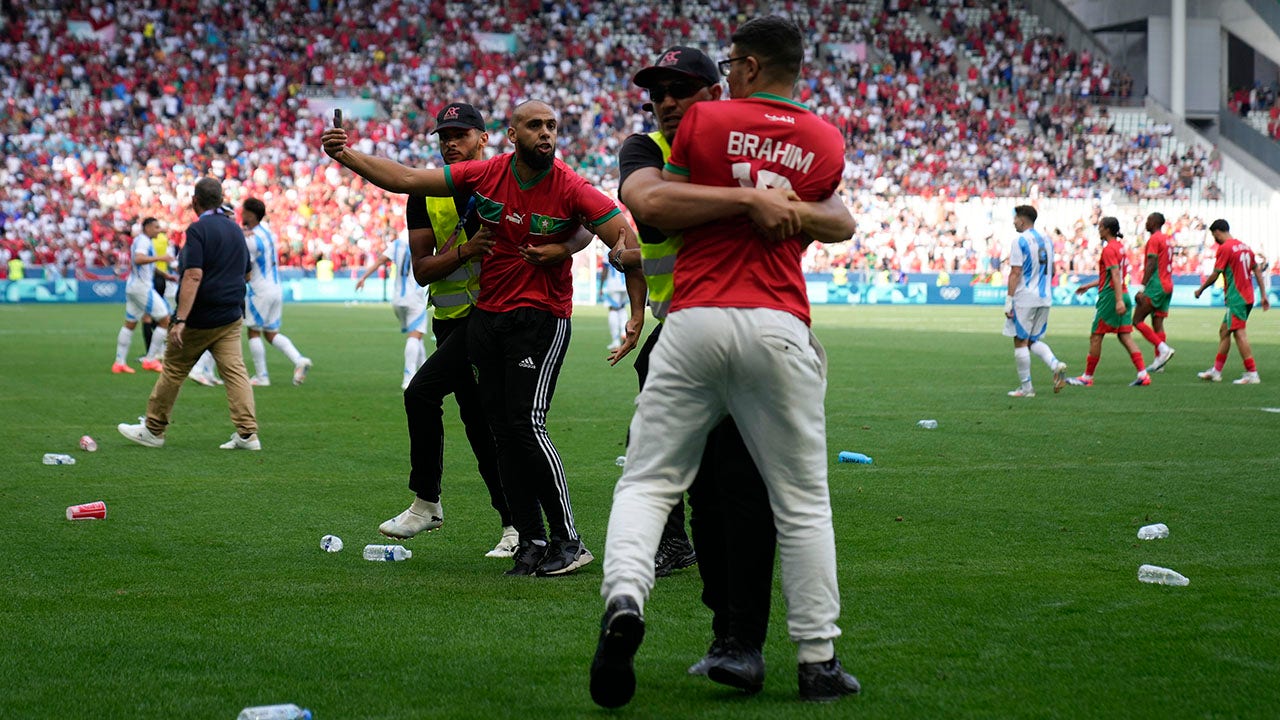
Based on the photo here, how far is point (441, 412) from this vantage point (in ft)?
22.9

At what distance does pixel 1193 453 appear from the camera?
10.8m

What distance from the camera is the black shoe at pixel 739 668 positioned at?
14.3 feet

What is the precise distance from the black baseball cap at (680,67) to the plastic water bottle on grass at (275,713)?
2.45 m

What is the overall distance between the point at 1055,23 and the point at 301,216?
31697 mm

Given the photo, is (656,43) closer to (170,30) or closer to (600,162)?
(600,162)

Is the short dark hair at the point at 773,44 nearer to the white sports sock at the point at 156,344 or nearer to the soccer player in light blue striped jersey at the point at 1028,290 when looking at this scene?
the soccer player in light blue striped jersey at the point at 1028,290

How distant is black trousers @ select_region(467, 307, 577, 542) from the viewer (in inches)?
252

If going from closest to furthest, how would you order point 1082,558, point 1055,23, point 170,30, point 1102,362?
point 1082,558 < point 1102,362 < point 170,30 < point 1055,23

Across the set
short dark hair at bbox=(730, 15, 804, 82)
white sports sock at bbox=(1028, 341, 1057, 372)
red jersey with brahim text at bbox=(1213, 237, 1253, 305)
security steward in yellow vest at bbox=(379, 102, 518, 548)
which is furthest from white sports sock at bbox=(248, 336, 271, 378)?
short dark hair at bbox=(730, 15, 804, 82)

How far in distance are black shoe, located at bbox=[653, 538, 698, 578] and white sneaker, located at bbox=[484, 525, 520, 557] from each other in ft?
2.60

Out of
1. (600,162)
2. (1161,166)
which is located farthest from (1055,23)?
(600,162)

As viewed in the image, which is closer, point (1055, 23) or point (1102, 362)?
point (1102, 362)

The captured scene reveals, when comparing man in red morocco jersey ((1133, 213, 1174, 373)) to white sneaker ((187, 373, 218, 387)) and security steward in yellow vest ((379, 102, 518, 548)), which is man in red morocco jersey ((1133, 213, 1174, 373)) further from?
security steward in yellow vest ((379, 102, 518, 548))

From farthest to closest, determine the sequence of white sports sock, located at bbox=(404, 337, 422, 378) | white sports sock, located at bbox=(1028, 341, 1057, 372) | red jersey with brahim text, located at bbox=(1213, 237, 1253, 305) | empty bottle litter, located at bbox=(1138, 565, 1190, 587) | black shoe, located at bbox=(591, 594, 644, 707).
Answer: red jersey with brahim text, located at bbox=(1213, 237, 1253, 305) → white sports sock, located at bbox=(1028, 341, 1057, 372) → white sports sock, located at bbox=(404, 337, 422, 378) → empty bottle litter, located at bbox=(1138, 565, 1190, 587) → black shoe, located at bbox=(591, 594, 644, 707)
